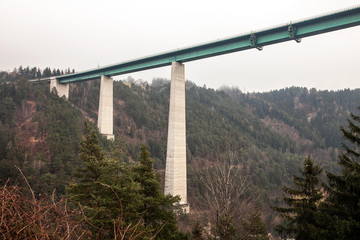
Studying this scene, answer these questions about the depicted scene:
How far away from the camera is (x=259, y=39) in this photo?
2962cm

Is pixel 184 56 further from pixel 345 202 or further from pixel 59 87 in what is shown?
pixel 59 87

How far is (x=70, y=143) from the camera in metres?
42.8

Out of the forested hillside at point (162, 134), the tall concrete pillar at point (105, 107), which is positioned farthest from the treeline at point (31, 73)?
the tall concrete pillar at point (105, 107)

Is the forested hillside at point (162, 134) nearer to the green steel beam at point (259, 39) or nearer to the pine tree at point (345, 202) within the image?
the pine tree at point (345, 202)

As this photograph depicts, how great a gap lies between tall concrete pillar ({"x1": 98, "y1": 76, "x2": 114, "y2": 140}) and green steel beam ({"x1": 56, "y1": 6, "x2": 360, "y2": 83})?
7.10 m

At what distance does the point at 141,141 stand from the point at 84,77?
29.9 m

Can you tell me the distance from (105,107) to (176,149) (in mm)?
20203

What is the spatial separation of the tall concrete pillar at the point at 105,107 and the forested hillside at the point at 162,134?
8.21 feet

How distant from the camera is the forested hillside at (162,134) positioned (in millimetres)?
37938

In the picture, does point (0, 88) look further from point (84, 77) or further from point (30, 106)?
point (84, 77)

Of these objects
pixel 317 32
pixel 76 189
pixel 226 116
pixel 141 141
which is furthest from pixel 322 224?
pixel 226 116

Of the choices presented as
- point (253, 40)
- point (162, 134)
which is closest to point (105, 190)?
point (253, 40)

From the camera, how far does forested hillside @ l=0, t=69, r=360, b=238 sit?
37.9 m

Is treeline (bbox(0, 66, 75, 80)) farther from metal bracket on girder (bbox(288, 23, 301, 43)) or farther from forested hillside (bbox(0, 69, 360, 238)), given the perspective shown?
metal bracket on girder (bbox(288, 23, 301, 43))
